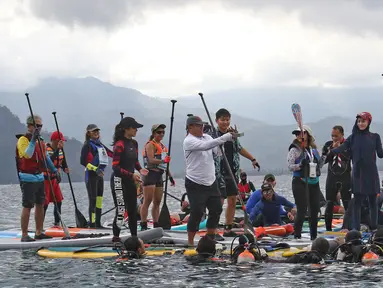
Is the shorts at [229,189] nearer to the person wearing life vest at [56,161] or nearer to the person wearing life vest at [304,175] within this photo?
the person wearing life vest at [304,175]

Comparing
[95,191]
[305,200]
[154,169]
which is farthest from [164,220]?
[305,200]

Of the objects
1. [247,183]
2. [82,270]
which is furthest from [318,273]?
[247,183]

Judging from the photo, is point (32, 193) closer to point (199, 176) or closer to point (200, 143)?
point (199, 176)

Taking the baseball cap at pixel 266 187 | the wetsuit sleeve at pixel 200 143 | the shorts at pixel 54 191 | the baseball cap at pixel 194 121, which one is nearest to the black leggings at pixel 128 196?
the wetsuit sleeve at pixel 200 143

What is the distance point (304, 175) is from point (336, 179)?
6.13 ft

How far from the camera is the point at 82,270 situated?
11.5m

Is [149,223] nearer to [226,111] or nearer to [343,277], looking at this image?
[226,111]

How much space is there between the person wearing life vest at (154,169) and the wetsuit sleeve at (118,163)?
2419 mm

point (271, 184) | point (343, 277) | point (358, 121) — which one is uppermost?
point (358, 121)

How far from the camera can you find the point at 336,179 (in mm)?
15344

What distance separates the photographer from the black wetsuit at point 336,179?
15.3 metres

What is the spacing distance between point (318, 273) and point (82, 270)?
3.75 meters

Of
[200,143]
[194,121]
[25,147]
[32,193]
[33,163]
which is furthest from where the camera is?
[33,163]

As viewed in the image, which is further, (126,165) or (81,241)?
(81,241)
